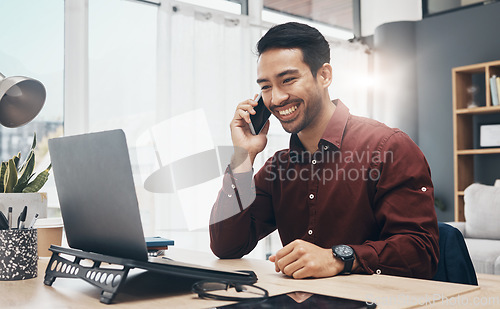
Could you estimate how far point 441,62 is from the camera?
16.6ft

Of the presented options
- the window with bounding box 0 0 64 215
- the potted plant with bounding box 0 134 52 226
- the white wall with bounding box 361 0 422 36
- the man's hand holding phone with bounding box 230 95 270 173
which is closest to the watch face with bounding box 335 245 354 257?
the man's hand holding phone with bounding box 230 95 270 173

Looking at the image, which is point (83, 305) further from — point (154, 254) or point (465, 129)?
point (465, 129)

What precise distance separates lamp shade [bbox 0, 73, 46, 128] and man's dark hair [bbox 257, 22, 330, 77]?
25.3 inches

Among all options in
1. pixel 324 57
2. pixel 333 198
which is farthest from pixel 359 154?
pixel 324 57

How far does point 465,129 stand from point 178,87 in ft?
8.73

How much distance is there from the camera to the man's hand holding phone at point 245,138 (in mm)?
1495

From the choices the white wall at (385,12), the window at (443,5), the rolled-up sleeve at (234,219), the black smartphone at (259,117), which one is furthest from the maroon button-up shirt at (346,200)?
the white wall at (385,12)

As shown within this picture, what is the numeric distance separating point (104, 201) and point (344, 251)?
19.1 inches

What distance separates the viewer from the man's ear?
1546 millimetres

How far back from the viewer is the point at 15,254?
976mm

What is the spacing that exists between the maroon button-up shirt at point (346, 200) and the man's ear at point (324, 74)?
0.29 ft

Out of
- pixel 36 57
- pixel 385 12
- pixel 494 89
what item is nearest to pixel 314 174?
pixel 36 57

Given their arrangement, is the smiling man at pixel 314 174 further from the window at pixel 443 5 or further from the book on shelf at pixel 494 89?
the window at pixel 443 5

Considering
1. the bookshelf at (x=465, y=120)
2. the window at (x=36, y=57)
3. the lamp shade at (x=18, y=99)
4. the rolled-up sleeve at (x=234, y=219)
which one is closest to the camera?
the lamp shade at (x=18, y=99)
